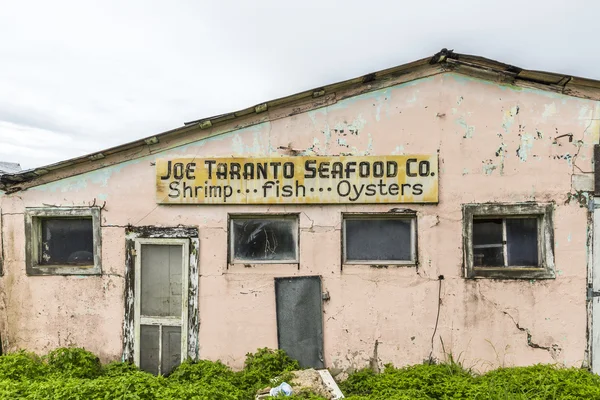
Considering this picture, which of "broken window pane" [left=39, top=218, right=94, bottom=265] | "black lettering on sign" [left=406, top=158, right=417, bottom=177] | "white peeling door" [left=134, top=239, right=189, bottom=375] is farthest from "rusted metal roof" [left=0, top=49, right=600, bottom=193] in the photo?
"white peeling door" [left=134, top=239, right=189, bottom=375]

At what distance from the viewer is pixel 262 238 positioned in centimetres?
543

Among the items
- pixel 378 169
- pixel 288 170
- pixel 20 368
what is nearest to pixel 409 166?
pixel 378 169

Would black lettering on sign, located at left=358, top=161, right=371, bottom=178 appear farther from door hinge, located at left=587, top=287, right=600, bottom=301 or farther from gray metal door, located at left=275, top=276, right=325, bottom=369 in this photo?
door hinge, located at left=587, top=287, right=600, bottom=301

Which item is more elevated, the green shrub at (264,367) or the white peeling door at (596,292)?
the white peeling door at (596,292)

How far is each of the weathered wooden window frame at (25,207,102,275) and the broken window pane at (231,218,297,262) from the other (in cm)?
192

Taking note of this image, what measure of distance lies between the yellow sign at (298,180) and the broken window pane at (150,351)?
6.13ft

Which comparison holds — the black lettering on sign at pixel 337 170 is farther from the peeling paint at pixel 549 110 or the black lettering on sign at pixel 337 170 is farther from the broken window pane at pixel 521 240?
the peeling paint at pixel 549 110

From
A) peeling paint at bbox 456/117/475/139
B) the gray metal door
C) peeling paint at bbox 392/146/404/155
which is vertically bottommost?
the gray metal door

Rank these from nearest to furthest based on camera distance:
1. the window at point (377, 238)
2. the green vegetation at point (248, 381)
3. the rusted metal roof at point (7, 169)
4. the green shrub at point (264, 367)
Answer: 1. the green vegetation at point (248, 381)
2. the green shrub at point (264, 367)
3. the window at point (377, 238)
4. the rusted metal roof at point (7, 169)

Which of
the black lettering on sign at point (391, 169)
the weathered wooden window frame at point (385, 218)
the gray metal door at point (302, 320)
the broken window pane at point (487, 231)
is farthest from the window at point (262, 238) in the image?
the broken window pane at point (487, 231)

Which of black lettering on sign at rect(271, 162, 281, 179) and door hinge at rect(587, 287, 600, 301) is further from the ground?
black lettering on sign at rect(271, 162, 281, 179)

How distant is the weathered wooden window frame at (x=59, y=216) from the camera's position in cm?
542

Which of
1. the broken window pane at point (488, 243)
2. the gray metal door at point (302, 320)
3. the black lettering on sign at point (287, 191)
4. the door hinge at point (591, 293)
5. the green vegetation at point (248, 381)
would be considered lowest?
the green vegetation at point (248, 381)

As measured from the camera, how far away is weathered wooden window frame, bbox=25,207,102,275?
5.42 meters
